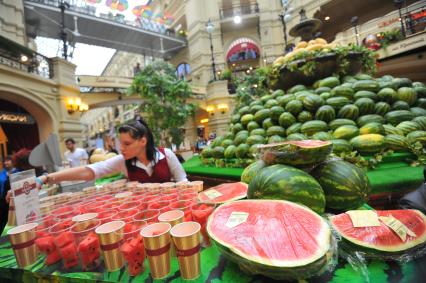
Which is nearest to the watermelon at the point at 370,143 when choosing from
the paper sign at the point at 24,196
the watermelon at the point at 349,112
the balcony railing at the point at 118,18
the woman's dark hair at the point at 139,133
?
the watermelon at the point at 349,112

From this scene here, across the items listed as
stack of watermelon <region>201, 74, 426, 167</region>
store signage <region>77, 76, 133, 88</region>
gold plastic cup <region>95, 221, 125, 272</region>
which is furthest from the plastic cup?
store signage <region>77, 76, 133, 88</region>

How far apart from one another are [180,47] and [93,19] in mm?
8079

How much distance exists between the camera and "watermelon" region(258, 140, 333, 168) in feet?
4.38

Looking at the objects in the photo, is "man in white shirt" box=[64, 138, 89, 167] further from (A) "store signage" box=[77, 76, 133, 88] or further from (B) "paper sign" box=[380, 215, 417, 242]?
(A) "store signage" box=[77, 76, 133, 88]

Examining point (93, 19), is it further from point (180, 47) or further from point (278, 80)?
point (278, 80)

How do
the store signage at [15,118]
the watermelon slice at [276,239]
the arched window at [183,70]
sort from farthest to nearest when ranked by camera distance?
the arched window at [183,70] < the store signage at [15,118] < the watermelon slice at [276,239]

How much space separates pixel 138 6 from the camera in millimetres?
19812

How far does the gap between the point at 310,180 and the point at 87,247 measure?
1.11 meters

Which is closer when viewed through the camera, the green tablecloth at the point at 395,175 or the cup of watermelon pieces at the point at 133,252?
the cup of watermelon pieces at the point at 133,252

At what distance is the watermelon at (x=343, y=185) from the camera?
1.31 metres

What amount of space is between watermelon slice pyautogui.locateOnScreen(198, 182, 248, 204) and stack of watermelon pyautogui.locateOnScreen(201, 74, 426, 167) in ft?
3.87

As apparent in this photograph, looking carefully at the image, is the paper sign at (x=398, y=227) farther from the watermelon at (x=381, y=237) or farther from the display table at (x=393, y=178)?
the display table at (x=393, y=178)

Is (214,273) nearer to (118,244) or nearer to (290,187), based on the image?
(118,244)

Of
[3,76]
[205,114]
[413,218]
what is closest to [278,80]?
[413,218]
